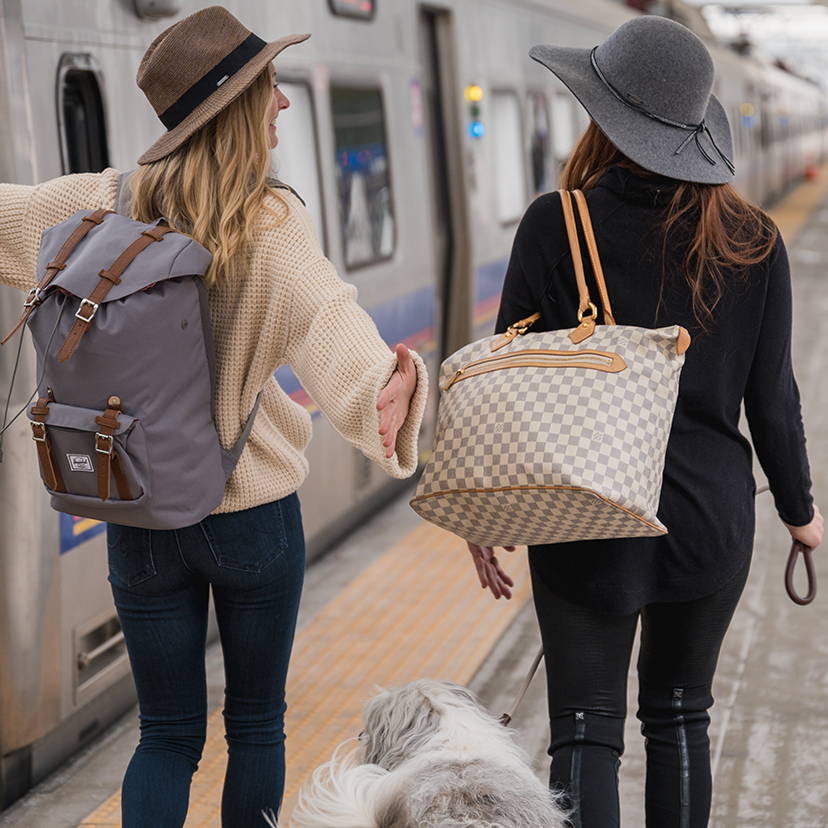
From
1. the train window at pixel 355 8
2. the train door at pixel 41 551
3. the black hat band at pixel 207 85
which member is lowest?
the train door at pixel 41 551

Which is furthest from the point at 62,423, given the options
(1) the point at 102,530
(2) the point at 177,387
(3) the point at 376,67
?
(3) the point at 376,67

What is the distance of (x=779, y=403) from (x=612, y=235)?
43 cm

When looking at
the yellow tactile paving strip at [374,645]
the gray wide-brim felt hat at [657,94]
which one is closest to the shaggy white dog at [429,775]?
the gray wide-brim felt hat at [657,94]

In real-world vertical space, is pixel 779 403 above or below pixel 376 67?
below

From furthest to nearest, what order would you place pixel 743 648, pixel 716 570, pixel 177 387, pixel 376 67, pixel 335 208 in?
pixel 376 67, pixel 335 208, pixel 743 648, pixel 716 570, pixel 177 387

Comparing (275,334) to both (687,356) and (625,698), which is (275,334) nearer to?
(687,356)

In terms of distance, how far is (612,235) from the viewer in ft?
7.55

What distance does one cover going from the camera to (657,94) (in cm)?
235

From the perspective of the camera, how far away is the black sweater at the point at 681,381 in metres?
2.30

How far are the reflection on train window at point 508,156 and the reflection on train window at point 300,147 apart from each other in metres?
2.80

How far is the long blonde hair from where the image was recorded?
7.11 ft

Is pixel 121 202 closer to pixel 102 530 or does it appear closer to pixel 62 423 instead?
pixel 62 423

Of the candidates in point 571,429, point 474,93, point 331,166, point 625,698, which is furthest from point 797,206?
point 571,429

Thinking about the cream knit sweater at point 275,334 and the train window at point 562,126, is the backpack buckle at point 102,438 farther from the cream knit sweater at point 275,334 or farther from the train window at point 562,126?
the train window at point 562,126
